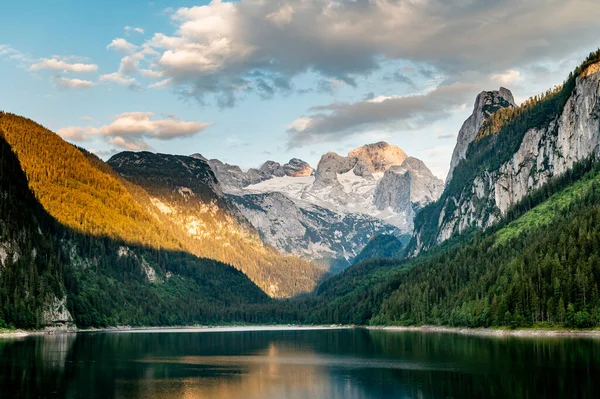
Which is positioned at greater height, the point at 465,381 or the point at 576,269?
the point at 576,269

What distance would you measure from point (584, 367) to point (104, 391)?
63.8 m

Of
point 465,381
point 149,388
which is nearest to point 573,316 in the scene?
point 465,381

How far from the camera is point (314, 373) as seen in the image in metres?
103

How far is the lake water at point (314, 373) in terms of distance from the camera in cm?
7812

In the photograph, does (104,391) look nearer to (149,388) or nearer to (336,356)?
(149,388)

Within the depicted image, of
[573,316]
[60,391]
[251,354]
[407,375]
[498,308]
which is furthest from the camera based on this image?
[498,308]

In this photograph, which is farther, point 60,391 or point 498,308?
point 498,308

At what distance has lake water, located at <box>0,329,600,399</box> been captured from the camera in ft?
256

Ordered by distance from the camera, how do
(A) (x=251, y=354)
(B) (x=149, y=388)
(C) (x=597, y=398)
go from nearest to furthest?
(C) (x=597, y=398)
(B) (x=149, y=388)
(A) (x=251, y=354)

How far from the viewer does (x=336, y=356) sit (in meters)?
138

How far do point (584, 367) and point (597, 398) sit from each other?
2451cm

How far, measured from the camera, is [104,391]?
259 ft

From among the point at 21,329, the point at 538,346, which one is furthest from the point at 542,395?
the point at 21,329

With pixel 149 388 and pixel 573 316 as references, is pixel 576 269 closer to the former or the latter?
pixel 573 316
